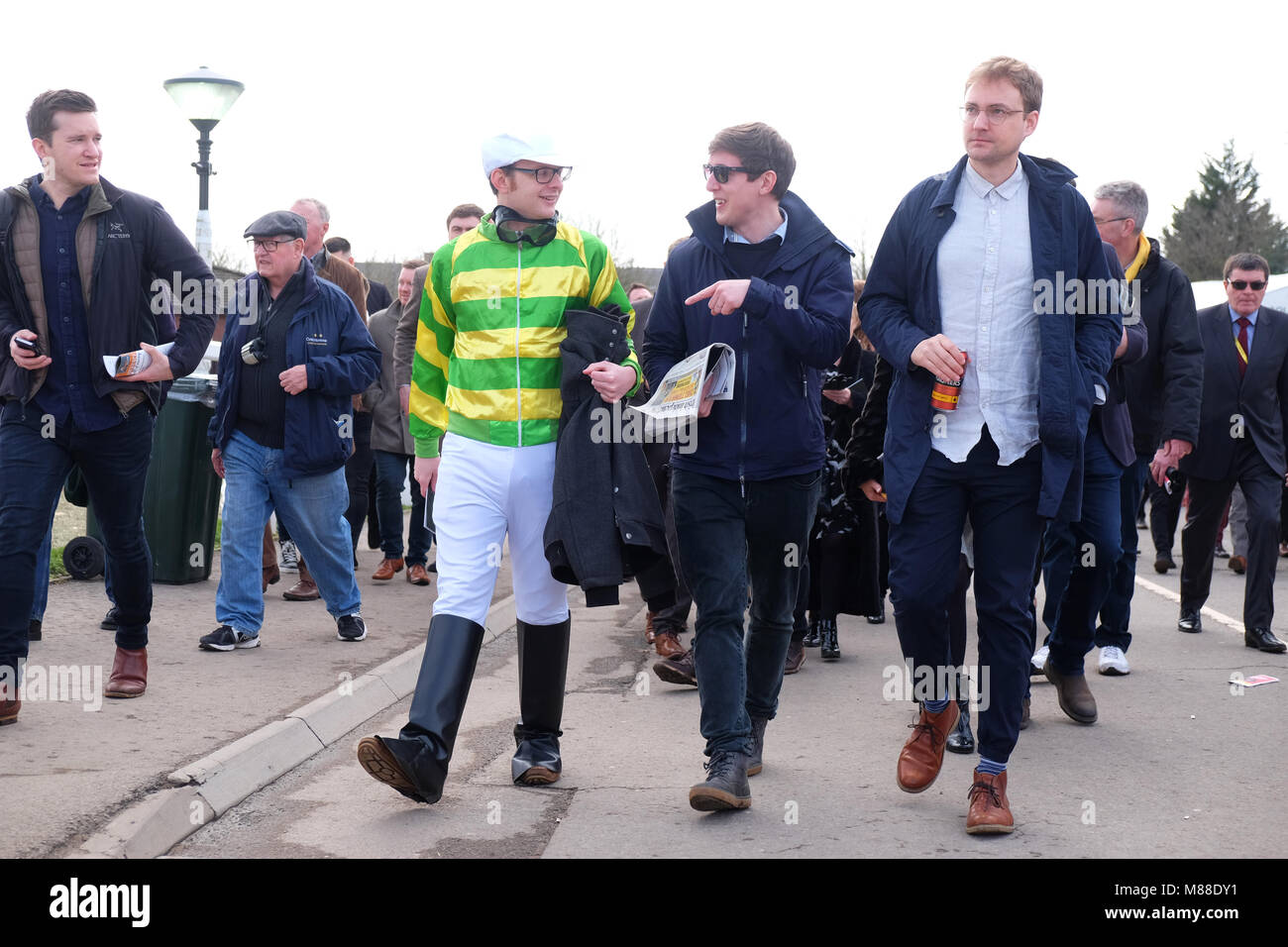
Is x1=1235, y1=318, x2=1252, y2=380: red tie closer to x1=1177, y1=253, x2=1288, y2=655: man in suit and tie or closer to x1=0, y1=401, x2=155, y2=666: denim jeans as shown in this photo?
x1=1177, y1=253, x2=1288, y2=655: man in suit and tie

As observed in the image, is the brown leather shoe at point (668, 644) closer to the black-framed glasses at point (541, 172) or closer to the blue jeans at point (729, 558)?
the blue jeans at point (729, 558)

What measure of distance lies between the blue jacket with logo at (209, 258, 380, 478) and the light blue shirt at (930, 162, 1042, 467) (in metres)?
4.05

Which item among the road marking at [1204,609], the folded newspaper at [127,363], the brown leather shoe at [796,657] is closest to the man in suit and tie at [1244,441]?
the road marking at [1204,609]

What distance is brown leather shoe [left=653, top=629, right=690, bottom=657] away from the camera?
7.91m

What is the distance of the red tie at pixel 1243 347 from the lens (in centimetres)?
950

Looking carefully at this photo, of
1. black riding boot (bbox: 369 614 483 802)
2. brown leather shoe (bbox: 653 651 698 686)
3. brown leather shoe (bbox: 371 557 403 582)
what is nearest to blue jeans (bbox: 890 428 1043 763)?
black riding boot (bbox: 369 614 483 802)

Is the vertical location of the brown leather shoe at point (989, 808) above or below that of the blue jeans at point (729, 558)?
below

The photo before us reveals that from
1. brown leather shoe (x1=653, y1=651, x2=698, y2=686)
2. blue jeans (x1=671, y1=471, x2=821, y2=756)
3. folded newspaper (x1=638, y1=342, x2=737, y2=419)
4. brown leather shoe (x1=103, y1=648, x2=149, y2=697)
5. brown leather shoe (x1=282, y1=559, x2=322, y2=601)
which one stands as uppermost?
folded newspaper (x1=638, y1=342, x2=737, y2=419)

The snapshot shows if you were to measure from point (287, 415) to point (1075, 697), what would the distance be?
4.16 m

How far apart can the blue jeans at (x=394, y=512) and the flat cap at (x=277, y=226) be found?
2.91 m

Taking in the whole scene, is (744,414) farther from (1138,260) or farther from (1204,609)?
(1204,609)

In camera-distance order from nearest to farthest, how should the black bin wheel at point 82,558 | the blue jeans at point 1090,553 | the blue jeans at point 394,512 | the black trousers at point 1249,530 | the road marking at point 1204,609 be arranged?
the blue jeans at point 1090,553, the black trousers at point 1249,530, the black bin wheel at point 82,558, the road marking at point 1204,609, the blue jeans at point 394,512

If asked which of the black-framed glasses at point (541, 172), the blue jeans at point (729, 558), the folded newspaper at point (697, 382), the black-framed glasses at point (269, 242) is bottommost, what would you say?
the blue jeans at point (729, 558)

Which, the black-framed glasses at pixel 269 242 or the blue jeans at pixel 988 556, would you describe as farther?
the black-framed glasses at pixel 269 242
